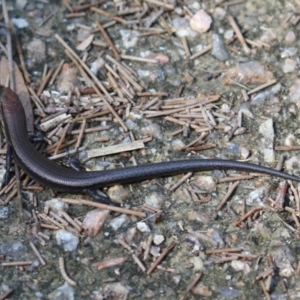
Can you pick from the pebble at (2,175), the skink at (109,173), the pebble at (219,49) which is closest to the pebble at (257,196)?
the skink at (109,173)

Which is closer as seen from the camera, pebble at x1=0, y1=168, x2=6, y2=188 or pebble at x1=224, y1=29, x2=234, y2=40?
pebble at x1=0, y1=168, x2=6, y2=188

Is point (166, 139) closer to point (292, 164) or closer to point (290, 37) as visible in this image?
point (292, 164)

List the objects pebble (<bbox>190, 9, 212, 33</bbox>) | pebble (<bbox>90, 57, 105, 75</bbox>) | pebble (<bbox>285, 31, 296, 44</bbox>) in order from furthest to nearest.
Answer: pebble (<bbox>190, 9, 212, 33</bbox>) < pebble (<bbox>285, 31, 296, 44</bbox>) < pebble (<bbox>90, 57, 105, 75</bbox>)

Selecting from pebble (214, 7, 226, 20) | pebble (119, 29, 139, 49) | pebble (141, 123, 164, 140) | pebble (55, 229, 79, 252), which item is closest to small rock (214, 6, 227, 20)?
pebble (214, 7, 226, 20)

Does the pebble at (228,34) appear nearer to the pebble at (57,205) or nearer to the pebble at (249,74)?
the pebble at (249,74)

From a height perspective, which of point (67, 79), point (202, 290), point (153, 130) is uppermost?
point (67, 79)

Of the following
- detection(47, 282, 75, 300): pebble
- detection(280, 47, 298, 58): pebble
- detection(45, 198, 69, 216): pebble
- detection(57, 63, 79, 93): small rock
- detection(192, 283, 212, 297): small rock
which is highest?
detection(57, 63, 79, 93): small rock

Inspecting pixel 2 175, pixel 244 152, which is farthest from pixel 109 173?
pixel 244 152

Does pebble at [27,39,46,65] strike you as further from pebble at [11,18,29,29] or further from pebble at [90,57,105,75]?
pebble at [90,57,105,75]
